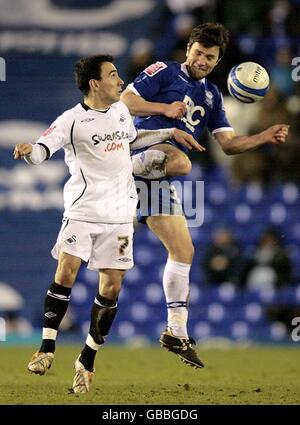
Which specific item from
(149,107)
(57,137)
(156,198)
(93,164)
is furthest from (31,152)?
(156,198)

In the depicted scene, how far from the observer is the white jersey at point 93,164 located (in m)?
6.70

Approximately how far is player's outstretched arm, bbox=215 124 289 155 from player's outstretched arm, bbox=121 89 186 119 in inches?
24.9

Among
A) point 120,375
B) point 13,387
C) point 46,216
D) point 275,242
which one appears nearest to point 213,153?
point 275,242

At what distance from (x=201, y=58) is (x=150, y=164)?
0.86 metres

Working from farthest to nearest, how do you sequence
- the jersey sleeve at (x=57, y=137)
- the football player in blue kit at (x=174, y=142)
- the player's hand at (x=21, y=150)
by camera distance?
the football player in blue kit at (x=174, y=142), the jersey sleeve at (x=57, y=137), the player's hand at (x=21, y=150)

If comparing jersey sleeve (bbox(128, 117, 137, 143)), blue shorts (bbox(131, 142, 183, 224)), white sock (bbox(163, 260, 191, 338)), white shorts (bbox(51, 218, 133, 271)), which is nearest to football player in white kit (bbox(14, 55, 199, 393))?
white shorts (bbox(51, 218, 133, 271))

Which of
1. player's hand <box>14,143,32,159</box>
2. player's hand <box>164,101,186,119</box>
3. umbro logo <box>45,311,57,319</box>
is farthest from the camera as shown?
player's hand <box>164,101,186,119</box>

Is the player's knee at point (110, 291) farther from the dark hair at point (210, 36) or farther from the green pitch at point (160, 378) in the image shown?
the dark hair at point (210, 36)

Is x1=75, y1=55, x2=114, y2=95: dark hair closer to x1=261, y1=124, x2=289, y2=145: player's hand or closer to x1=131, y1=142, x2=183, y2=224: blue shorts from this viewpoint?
x1=131, y1=142, x2=183, y2=224: blue shorts

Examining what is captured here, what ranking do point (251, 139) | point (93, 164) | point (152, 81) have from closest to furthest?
point (93, 164), point (152, 81), point (251, 139)

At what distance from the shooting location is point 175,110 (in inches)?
278

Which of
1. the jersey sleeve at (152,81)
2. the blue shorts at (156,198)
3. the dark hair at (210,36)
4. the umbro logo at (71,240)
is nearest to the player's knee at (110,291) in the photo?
the umbro logo at (71,240)

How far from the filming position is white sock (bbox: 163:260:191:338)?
7371 millimetres

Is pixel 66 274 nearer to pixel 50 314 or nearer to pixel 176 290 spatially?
pixel 50 314
